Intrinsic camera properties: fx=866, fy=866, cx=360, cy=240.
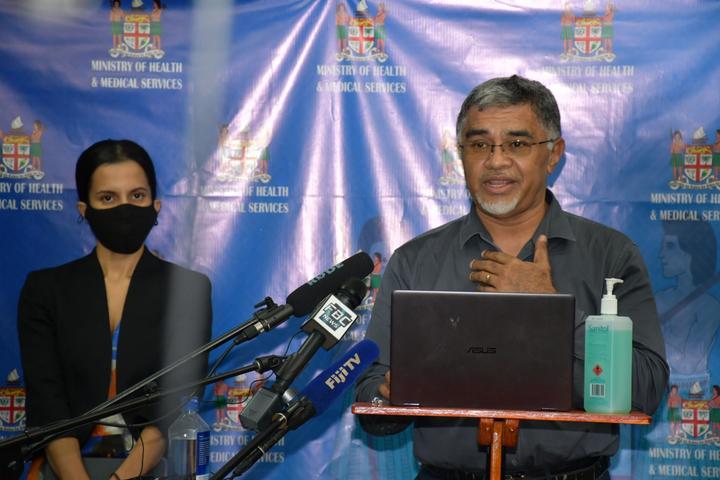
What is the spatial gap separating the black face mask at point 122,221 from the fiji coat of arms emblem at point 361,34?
0.99 metres

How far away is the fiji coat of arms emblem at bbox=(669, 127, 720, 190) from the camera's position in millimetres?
3264

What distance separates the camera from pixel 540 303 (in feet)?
6.27

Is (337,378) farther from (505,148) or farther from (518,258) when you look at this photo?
(505,148)

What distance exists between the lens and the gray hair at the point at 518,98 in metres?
2.80

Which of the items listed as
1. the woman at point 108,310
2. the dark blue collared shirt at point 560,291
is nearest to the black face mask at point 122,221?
the woman at point 108,310

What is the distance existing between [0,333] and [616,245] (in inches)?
93.3

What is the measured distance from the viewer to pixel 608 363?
1.99 meters

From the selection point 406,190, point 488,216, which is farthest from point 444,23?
point 488,216

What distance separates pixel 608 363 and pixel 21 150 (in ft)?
8.29

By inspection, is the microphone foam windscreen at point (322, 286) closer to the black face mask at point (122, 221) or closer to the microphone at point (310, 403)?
the microphone at point (310, 403)

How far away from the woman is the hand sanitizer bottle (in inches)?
70.5

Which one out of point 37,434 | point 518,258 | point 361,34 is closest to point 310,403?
point 37,434

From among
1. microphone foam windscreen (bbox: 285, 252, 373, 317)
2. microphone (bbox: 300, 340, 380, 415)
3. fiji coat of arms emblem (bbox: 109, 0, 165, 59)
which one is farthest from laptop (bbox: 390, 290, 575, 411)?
fiji coat of arms emblem (bbox: 109, 0, 165, 59)

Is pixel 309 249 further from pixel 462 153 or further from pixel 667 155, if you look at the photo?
pixel 667 155
